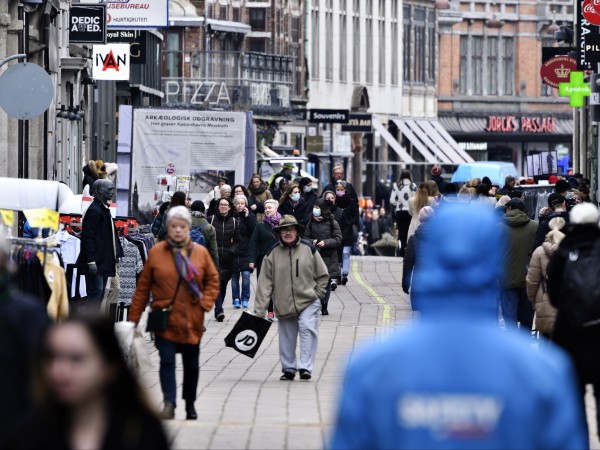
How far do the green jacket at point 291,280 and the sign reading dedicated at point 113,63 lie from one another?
64.4ft

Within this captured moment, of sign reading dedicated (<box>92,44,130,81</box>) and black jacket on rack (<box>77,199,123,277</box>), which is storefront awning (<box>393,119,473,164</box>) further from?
black jacket on rack (<box>77,199,123,277</box>)

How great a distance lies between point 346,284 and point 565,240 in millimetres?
19618

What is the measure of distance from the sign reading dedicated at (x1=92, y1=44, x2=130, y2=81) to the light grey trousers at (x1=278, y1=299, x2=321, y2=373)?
1966cm

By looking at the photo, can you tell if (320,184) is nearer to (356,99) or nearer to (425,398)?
(356,99)

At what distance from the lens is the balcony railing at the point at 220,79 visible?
6122 cm

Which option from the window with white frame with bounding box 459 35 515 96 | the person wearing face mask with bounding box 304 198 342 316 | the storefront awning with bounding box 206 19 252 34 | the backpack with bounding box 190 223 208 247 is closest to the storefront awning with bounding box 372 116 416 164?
the storefront awning with bounding box 206 19 252 34

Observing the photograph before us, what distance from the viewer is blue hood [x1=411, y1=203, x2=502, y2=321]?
4.30 m

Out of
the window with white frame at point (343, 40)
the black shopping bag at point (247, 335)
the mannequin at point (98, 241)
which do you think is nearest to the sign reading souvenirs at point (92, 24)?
the mannequin at point (98, 241)

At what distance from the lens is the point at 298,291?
16.3m

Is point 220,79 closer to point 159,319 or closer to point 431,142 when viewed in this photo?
point 431,142

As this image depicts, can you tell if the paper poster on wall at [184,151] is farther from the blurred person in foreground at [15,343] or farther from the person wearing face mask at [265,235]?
the blurred person in foreground at [15,343]

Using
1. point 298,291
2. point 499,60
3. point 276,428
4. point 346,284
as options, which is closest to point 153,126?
point 346,284

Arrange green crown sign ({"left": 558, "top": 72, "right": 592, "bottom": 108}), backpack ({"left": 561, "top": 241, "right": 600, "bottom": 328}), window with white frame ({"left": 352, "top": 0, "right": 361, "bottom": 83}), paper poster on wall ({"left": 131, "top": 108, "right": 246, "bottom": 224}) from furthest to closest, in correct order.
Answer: window with white frame ({"left": 352, "top": 0, "right": 361, "bottom": 83}), green crown sign ({"left": 558, "top": 72, "right": 592, "bottom": 108}), paper poster on wall ({"left": 131, "top": 108, "right": 246, "bottom": 224}), backpack ({"left": 561, "top": 241, "right": 600, "bottom": 328})

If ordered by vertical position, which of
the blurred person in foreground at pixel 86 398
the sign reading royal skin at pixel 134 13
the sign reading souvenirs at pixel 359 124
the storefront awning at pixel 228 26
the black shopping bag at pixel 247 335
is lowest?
the black shopping bag at pixel 247 335
